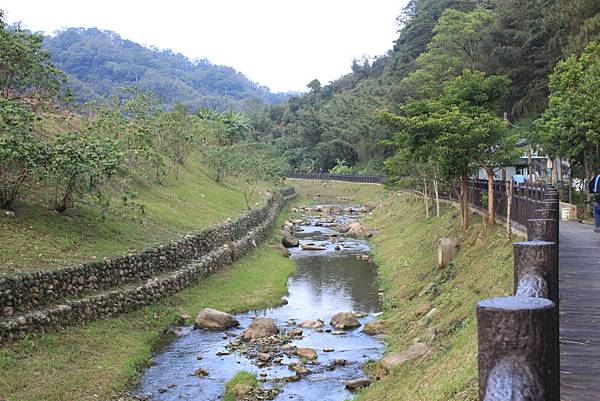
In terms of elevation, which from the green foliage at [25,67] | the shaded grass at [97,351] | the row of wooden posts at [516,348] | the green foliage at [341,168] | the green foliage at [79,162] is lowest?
the shaded grass at [97,351]

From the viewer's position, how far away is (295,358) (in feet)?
54.8

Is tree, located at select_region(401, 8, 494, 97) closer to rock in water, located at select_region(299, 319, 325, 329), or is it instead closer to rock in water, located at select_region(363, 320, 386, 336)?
rock in water, located at select_region(299, 319, 325, 329)

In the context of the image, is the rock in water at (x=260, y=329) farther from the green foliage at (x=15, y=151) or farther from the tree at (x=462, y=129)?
the tree at (x=462, y=129)

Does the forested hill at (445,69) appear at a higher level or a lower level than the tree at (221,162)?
higher

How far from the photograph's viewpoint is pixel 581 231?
18.8 metres

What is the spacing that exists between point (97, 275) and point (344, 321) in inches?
328

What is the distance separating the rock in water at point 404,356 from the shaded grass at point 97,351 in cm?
656

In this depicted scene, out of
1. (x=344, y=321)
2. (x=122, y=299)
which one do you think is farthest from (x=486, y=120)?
(x=122, y=299)

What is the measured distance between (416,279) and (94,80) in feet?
454

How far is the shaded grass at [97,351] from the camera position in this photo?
12.9 meters

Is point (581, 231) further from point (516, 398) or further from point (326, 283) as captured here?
point (516, 398)

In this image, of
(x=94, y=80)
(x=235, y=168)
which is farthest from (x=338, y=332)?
(x=94, y=80)

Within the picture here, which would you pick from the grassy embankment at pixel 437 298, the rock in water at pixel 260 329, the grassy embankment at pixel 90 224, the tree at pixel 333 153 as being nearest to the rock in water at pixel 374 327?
the grassy embankment at pixel 437 298

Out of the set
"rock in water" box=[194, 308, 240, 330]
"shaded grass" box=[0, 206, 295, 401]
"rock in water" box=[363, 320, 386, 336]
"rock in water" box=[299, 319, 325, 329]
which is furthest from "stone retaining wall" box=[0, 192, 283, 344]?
"rock in water" box=[363, 320, 386, 336]
